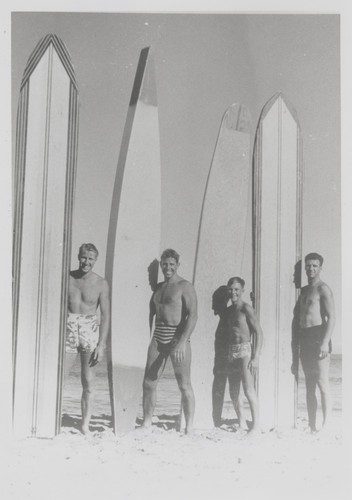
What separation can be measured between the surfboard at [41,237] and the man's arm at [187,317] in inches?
13.0

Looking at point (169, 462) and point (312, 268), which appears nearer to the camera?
point (169, 462)

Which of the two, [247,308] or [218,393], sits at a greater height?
[247,308]

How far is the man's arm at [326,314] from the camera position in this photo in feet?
6.65

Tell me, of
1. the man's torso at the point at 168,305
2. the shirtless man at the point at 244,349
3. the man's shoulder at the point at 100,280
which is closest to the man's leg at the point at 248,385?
the shirtless man at the point at 244,349

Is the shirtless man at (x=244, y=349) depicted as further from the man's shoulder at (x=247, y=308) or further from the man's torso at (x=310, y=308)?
the man's torso at (x=310, y=308)

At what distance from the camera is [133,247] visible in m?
2.02

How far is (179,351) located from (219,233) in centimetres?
36

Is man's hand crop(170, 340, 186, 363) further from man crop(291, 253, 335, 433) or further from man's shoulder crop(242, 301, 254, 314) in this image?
man crop(291, 253, 335, 433)

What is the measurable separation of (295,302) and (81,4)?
1.06m

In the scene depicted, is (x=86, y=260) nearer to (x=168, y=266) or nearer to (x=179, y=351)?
(x=168, y=266)

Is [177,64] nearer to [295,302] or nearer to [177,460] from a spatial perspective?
[295,302]

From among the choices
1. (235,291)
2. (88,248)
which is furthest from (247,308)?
(88,248)

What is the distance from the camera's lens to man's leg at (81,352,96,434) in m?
2.00

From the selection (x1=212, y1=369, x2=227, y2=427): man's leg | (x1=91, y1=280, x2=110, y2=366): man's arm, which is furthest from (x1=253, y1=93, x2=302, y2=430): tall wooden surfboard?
(x1=91, y1=280, x2=110, y2=366): man's arm
